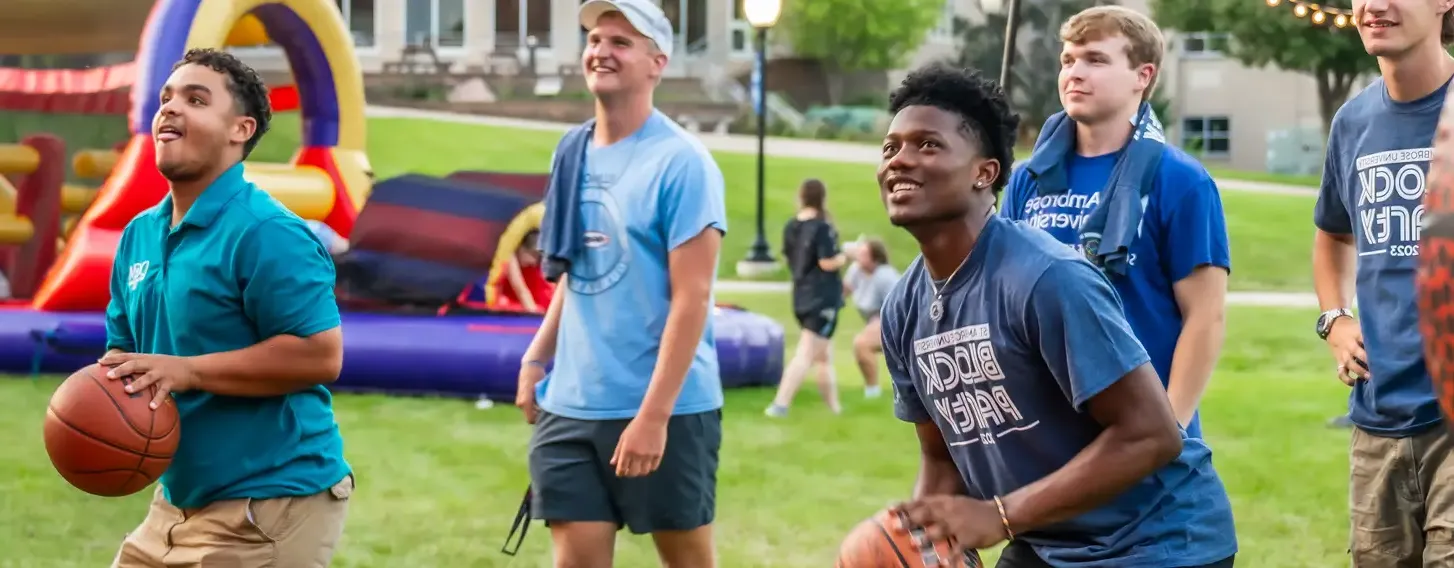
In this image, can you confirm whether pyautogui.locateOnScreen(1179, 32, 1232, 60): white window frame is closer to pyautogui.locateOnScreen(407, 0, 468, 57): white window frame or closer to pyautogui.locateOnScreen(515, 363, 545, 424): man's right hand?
pyautogui.locateOnScreen(407, 0, 468, 57): white window frame

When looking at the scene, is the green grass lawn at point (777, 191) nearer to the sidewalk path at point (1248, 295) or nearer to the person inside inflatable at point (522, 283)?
the sidewalk path at point (1248, 295)

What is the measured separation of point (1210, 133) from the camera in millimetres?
55531

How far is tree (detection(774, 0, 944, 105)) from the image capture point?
5319 centimetres

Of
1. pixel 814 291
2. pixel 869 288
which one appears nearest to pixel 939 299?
pixel 814 291

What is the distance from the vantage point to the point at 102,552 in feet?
24.9

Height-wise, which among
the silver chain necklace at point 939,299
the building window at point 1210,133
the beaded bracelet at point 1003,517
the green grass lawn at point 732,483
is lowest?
the building window at point 1210,133

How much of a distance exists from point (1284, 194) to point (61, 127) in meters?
28.6

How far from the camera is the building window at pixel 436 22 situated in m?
53.6

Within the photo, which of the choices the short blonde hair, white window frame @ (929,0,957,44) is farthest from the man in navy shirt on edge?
white window frame @ (929,0,957,44)

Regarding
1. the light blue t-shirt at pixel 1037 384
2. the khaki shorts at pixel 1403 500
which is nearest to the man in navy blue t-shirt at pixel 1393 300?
the khaki shorts at pixel 1403 500

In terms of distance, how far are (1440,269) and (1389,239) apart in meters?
2.78

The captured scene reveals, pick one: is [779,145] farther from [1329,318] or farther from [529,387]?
[1329,318]

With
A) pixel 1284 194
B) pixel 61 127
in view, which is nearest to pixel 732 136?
pixel 1284 194

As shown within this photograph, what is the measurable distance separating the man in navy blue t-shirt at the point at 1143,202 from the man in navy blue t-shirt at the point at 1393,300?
16.2 inches
